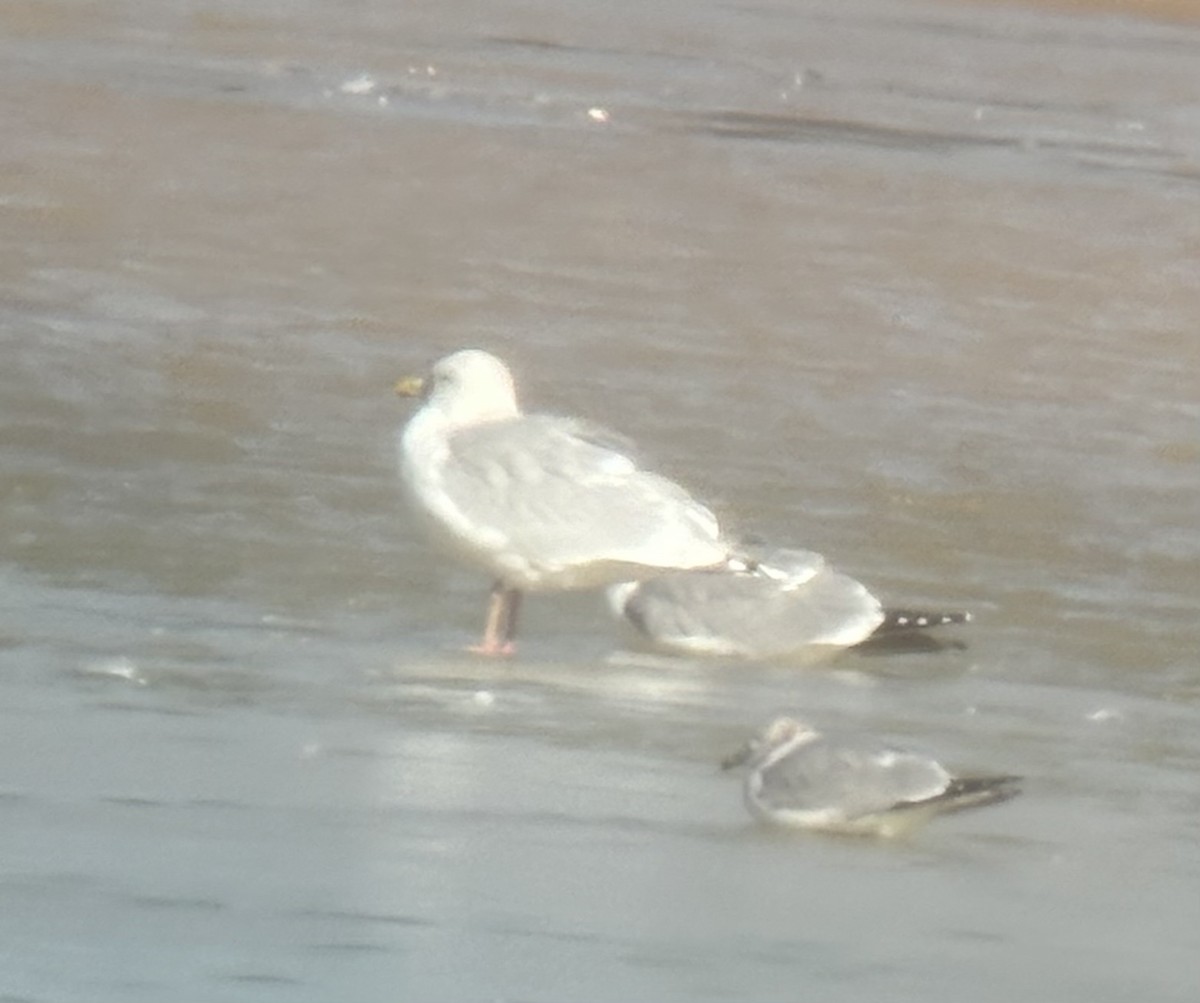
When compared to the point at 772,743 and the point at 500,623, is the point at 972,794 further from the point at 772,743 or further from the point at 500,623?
the point at 500,623

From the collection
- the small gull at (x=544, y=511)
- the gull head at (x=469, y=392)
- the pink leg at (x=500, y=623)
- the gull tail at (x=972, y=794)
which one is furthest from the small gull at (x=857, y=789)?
the gull head at (x=469, y=392)

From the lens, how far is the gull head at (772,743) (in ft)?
19.3

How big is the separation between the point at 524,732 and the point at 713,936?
134 cm

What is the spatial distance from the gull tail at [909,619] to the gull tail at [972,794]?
1583 millimetres

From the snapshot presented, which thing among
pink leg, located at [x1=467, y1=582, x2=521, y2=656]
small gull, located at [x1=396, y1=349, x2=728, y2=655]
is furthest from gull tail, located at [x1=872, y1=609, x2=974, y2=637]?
pink leg, located at [x1=467, y1=582, x2=521, y2=656]

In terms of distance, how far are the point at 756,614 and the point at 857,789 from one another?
1644 millimetres

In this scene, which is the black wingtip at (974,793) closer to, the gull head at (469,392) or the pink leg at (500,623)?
the pink leg at (500,623)

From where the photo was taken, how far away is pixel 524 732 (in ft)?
21.0

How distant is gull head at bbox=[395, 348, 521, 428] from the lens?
7.55 meters

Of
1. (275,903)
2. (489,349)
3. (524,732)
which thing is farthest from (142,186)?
(275,903)

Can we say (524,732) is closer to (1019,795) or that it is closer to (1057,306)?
(1019,795)

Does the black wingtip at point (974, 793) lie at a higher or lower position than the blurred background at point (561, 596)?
higher

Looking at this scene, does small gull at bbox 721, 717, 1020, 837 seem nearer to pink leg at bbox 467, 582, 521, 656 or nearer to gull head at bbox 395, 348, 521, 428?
pink leg at bbox 467, 582, 521, 656

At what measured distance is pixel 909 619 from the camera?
24.1ft
